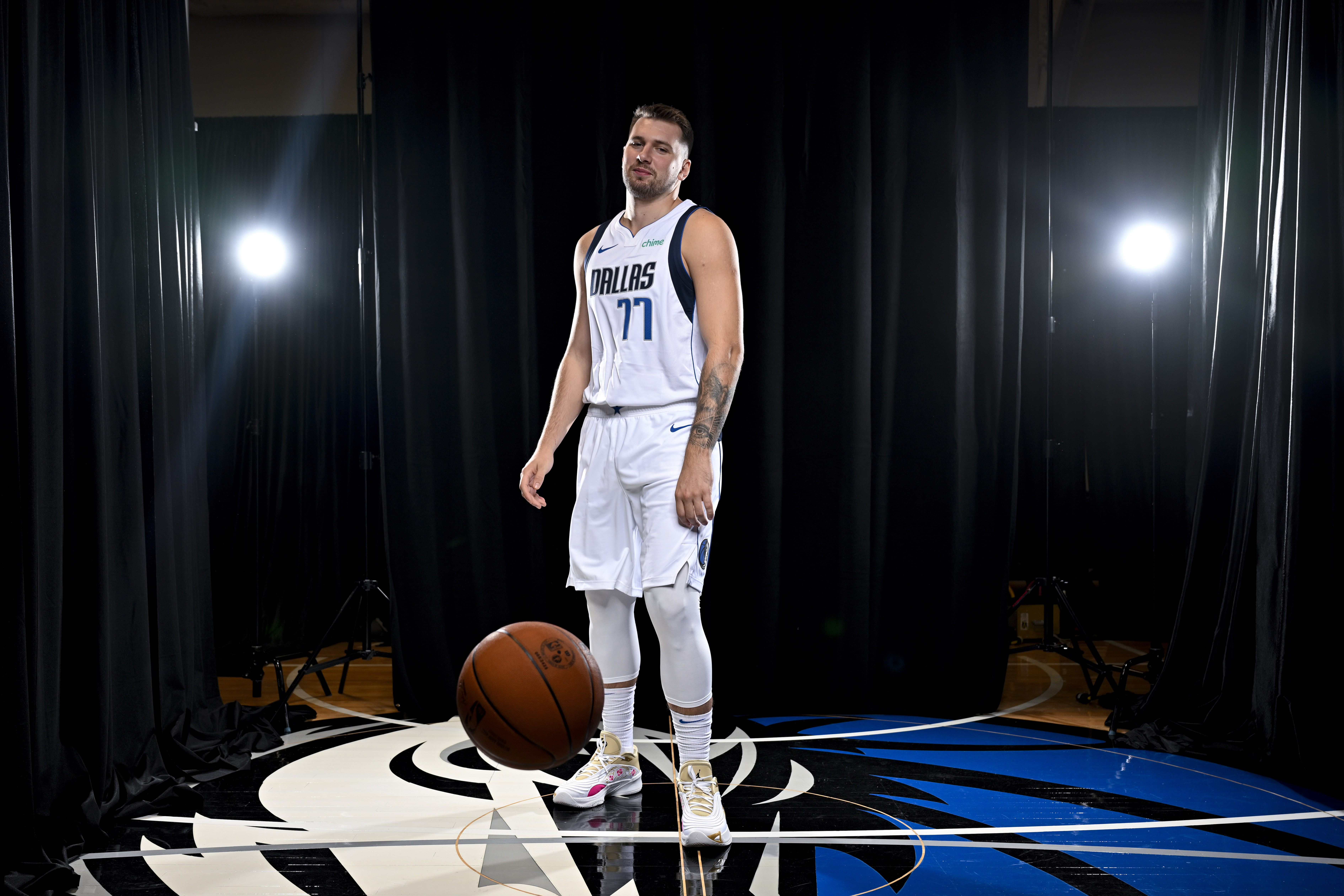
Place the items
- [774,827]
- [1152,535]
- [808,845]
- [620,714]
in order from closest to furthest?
[808,845] → [774,827] → [620,714] → [1152,535]

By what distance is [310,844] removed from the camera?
2.05 metres

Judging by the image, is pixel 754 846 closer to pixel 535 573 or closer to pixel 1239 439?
pixel 535 573

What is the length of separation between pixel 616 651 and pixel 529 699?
1.71 feet

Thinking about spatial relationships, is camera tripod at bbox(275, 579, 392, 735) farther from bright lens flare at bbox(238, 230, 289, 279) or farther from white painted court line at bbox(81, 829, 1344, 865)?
bright lens flare at bbox(238, 230, 289, 279)

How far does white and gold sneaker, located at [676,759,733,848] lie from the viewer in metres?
2.00

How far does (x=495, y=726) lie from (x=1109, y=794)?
5.36ft

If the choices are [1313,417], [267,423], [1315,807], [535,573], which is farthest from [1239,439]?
[267,423]

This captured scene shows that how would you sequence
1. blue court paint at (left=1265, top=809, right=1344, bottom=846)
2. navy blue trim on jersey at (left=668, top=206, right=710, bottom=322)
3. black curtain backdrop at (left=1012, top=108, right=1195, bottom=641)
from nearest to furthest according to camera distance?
blue court paint at (left=1265, top=809, right=1344, bottom=846) → navy blue trim on jersey at (left=668, top=206, right=710, bottom=322) → black curtain backdrop at (left=1012, top=108, right=1195, bottom=641)

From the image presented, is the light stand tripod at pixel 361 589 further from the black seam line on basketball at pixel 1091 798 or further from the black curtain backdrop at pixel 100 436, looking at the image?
the black seam line on basketball at pixel 1091 798

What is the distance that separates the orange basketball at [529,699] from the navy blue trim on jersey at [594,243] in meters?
0.96

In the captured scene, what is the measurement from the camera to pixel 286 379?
476 cm

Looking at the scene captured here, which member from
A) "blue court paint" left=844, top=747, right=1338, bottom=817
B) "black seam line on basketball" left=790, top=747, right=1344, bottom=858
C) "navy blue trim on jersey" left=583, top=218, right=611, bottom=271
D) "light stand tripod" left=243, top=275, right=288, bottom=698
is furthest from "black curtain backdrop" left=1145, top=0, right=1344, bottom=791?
"light stand tripod" left=243, top=275, right=288, bottom=698

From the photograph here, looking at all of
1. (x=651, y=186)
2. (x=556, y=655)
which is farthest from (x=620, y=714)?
(x=651, y=186)

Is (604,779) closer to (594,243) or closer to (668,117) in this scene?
(594,243)
